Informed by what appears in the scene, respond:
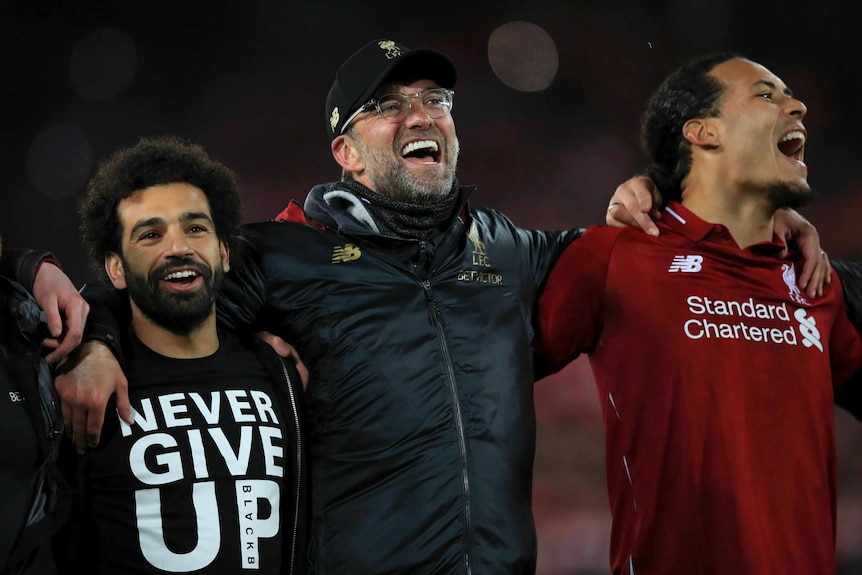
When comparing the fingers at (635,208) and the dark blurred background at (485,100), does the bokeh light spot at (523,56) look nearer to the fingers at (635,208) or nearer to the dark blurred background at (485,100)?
the dark blurred background at (485,100)

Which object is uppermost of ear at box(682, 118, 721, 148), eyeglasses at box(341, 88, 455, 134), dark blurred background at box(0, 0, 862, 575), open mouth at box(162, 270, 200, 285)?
dark blurred background at box(0, 0, 862, 575)

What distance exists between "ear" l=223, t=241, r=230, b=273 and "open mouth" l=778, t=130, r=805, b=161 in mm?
1428

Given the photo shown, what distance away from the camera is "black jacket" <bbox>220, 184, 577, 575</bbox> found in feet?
7.16

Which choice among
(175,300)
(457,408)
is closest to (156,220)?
(175,300)

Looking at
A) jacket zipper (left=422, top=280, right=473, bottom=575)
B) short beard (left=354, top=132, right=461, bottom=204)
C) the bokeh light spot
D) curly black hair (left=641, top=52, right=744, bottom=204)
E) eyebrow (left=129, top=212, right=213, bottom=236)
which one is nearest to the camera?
jacket zipper (left=422, top=280, right=473, bottom=575)

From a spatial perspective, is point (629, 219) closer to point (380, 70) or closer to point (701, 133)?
point (701, 133)

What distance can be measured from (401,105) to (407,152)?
12 cm

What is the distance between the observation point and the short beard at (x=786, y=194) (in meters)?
2.65

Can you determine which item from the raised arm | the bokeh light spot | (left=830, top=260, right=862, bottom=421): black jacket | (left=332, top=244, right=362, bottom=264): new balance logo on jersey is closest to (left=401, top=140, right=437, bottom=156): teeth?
(left=332, top=244, right=362, bottom=264): new balance logo on jersey

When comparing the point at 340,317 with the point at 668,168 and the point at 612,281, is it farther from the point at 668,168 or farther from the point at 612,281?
the point at 668,168

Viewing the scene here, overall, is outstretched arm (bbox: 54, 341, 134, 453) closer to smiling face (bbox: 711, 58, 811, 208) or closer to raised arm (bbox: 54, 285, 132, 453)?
raised arm (bbox: 54, 285, 132, 453)

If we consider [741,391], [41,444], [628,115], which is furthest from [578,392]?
[41,444]

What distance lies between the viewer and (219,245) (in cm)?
233

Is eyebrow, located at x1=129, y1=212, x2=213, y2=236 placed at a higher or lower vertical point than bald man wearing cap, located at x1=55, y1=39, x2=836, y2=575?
higher
